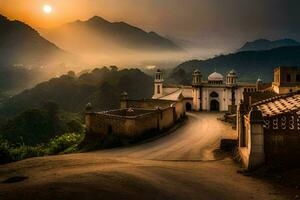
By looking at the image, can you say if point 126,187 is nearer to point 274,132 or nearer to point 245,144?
point 274,132

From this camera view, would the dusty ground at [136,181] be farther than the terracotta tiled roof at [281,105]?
No

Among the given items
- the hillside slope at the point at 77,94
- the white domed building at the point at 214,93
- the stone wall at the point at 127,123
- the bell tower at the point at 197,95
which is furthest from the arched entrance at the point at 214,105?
the hillside slope at the point at 77,94

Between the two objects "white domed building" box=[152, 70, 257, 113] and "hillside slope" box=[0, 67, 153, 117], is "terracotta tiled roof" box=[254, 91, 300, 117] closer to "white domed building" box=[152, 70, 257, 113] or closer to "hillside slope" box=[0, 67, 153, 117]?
"white domed building" box=[152, 70, 257, 113]

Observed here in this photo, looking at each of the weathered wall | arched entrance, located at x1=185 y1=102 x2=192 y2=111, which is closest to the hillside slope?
arched entrance, located at x1=185 y1=102 x2=192 y2=111

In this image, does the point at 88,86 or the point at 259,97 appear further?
the point at 88,86

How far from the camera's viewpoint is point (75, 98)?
12369cm

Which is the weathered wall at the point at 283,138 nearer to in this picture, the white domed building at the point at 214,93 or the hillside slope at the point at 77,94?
the white domed building at the point at 214,93

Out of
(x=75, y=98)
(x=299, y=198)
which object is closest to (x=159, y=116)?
(x=299, y=198)

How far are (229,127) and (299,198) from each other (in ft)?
97.5

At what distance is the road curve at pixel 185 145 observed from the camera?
28219 millimetres

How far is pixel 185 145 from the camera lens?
33.2 m

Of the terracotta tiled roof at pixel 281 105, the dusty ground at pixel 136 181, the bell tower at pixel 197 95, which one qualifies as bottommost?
the dusty ground at pixel 136 181

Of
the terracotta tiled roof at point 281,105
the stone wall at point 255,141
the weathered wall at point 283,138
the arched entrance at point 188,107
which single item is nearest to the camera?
the weathered wall at point 283,138

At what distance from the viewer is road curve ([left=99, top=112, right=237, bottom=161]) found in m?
28.2
